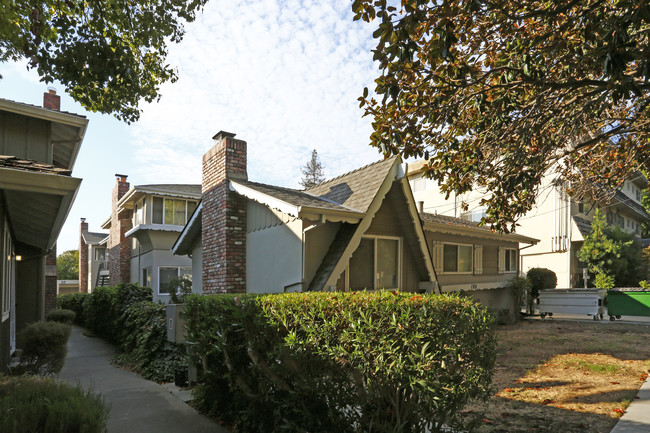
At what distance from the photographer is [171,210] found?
72.5ft

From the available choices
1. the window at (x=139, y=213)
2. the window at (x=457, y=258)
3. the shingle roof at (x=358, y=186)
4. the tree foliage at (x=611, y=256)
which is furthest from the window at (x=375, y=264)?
the tree foliage at (x=611, y=256)

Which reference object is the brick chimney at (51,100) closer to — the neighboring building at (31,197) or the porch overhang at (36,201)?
the neighboring building at (31,197)

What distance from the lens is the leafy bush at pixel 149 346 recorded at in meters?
9.14

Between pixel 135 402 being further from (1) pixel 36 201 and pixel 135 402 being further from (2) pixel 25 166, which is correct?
(2) pixel 25 166

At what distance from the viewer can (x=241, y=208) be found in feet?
36.5

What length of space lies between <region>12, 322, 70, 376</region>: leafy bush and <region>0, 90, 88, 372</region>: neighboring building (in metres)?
0.35

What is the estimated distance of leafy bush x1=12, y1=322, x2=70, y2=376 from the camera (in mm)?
8617

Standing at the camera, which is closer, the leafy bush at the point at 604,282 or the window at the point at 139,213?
the window at the point at 139,213

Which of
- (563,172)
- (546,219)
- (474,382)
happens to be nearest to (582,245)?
(546,219)

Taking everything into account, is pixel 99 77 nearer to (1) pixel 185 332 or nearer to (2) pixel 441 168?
(1) pixel 185 332

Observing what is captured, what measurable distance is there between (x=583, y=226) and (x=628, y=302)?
8397mm

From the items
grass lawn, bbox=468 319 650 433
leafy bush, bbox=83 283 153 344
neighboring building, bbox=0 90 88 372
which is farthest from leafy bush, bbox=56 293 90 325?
grass lawn, bbox=468 319 650 433

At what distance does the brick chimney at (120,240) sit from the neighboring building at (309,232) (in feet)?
47.8

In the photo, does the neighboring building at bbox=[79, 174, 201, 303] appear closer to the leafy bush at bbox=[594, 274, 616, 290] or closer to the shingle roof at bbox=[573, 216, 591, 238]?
the shingle roof at bbox=[573, 216, 591, 238]
